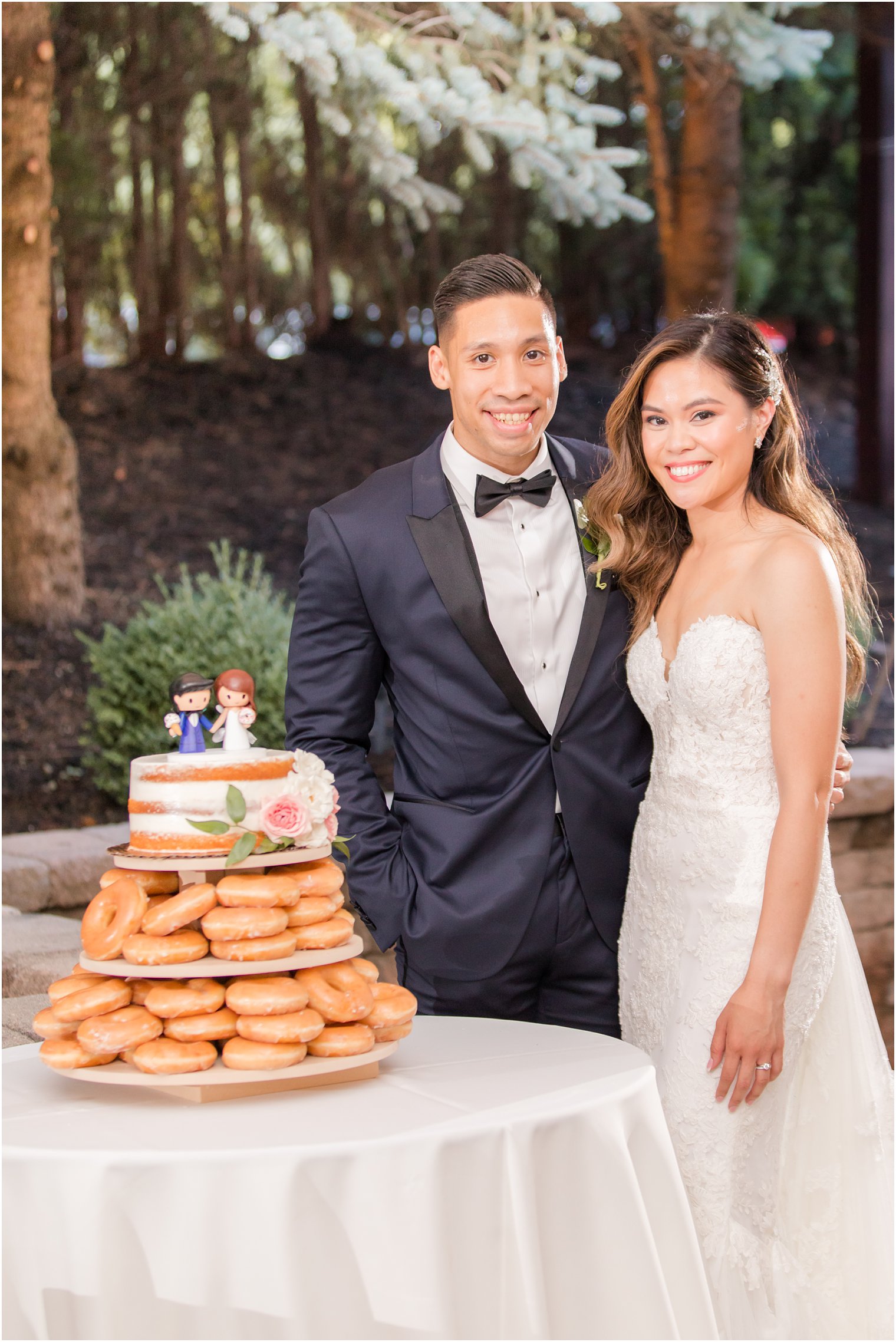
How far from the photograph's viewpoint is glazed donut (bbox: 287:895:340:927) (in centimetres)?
199

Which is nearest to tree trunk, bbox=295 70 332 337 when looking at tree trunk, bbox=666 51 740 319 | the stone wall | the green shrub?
tree trunk, bbox=666 51 740 319

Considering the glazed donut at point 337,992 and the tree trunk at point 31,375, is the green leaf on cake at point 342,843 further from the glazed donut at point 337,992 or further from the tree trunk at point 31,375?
the tree trunk at point 31,375

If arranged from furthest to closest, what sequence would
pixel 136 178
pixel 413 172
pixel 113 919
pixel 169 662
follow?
pixel 136 178 → pixel 413 172 → pixel 169 662 → pixel 113 919

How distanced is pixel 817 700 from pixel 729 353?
28.0 inches

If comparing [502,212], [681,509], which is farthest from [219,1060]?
[502,212]

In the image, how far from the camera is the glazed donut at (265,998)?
1.91 meters

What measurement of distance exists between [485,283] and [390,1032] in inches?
60.6

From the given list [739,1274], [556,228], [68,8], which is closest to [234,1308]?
[739,1274]

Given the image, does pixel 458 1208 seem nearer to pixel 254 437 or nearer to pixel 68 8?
pixel 254 437

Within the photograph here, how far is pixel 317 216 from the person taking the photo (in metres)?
9.02

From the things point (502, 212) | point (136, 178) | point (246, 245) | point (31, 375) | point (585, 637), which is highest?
point (502, 212)

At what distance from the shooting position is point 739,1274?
2.47 m

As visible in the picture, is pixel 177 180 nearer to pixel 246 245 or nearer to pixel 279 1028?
pixel 246 245

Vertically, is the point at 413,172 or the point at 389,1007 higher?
the point at 413,172
